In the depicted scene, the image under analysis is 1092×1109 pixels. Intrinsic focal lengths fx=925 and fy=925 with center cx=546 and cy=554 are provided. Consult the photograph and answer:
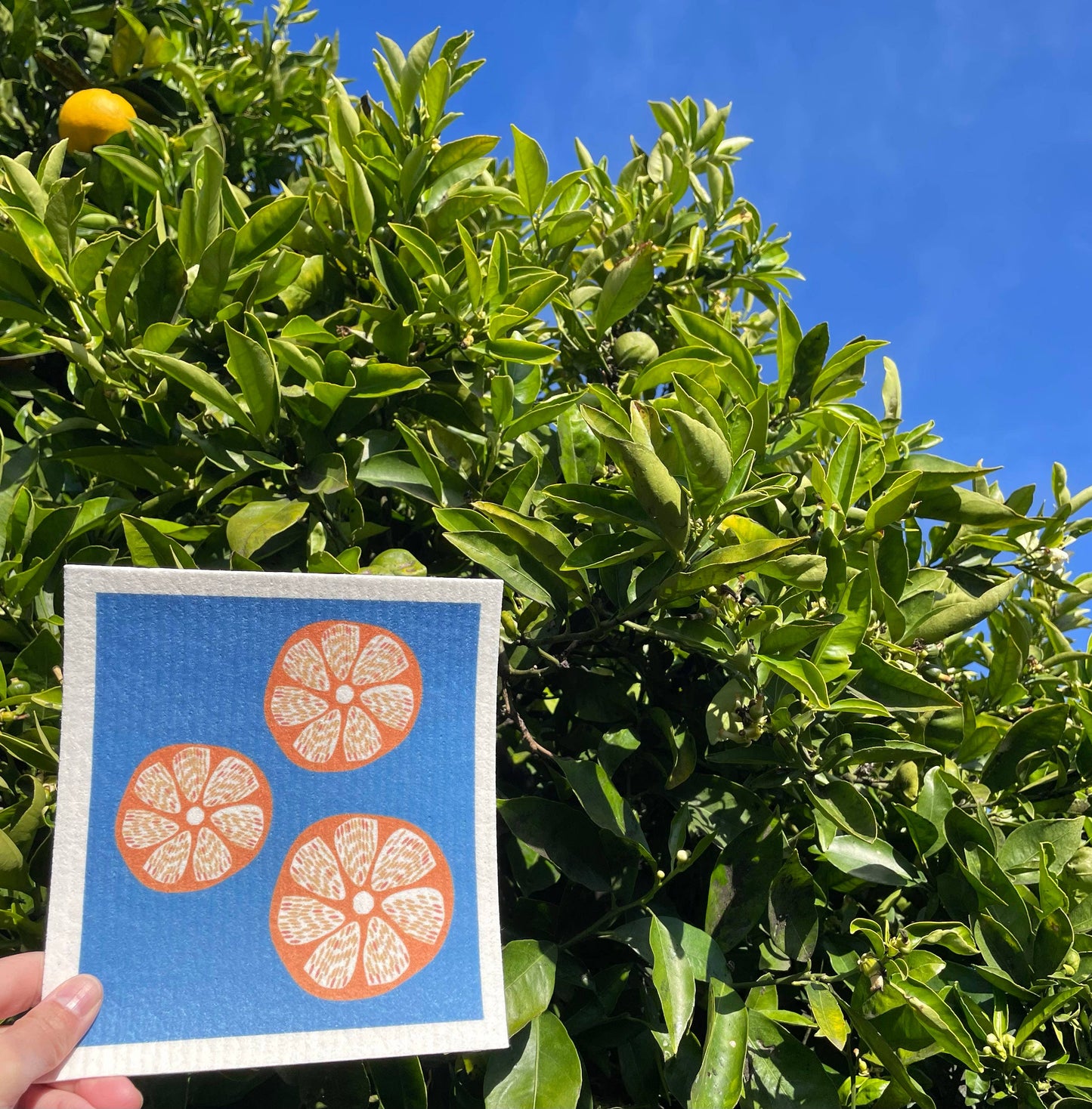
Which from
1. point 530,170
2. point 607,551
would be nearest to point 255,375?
point 607,551

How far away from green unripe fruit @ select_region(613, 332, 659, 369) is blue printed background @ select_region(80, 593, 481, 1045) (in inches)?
28.1

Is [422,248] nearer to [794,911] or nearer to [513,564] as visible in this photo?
[513,564]

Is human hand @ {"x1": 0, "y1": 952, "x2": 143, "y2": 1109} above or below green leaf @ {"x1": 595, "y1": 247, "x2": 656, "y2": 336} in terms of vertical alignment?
below

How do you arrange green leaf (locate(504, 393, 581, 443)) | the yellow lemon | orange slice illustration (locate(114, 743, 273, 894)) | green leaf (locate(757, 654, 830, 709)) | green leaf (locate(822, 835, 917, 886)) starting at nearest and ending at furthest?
1. orange slice illustration (locate(114, 743, 273, 894))
2. green leaf (locate(757, 654, 830, 709))
3. green leaf (locate(822, 835, 917, 886))
4. green leaf (locate(504, 393, 581, 443))
5. the yellow lemon

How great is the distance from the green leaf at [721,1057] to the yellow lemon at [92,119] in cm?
167

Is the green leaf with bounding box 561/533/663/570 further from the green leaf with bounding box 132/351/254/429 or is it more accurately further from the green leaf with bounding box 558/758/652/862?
the green leaf with bounding box 132/351/254/429

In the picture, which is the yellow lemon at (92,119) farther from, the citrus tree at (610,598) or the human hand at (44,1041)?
the human hand at (44,1041)

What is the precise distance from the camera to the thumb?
665mm

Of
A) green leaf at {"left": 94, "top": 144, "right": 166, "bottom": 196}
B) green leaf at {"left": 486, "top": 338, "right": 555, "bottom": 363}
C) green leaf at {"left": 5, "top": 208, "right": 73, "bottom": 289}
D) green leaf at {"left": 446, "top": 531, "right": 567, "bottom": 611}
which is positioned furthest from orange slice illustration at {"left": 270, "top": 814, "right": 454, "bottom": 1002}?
green leaf at {"left": 94, "top": 144, "right": 166, "bottom": 196}

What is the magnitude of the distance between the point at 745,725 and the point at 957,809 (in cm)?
27

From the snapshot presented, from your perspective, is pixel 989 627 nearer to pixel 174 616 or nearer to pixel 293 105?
pixel 174 616

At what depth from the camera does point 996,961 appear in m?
1.00

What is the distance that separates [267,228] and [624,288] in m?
0.48

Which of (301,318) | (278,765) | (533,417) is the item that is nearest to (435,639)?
(278,765)
